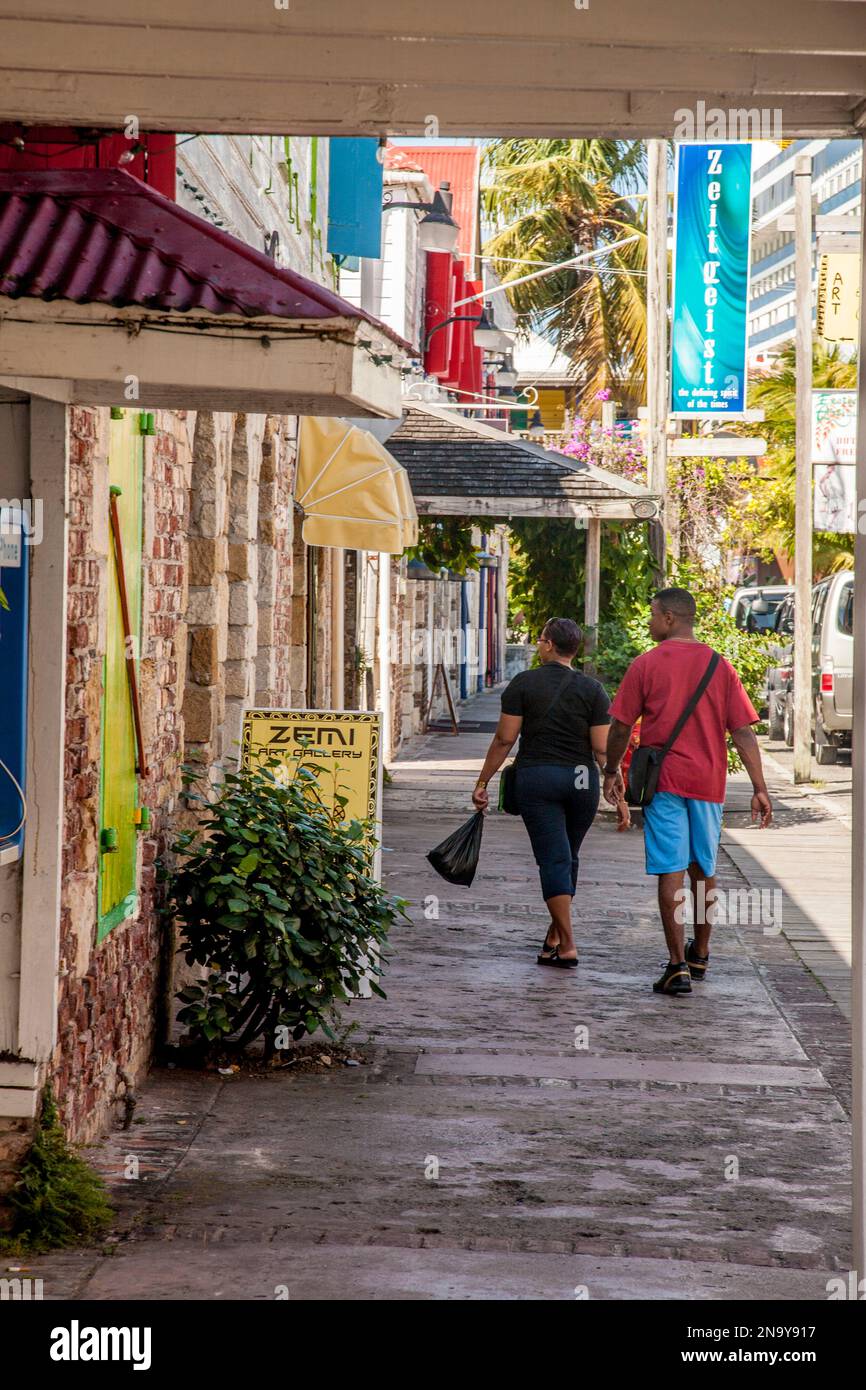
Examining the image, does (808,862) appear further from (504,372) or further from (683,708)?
(504,372)

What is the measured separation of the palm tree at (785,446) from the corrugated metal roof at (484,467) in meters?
12.2

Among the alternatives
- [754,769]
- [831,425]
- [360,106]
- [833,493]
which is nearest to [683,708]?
[754,769]

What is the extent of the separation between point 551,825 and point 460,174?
2245cm

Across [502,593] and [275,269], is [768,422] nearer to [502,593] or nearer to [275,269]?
[502,593]

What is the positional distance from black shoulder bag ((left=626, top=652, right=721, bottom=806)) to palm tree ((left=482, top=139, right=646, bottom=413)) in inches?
1157

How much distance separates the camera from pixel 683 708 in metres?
8.52

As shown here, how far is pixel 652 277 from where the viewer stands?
1703 centimetres

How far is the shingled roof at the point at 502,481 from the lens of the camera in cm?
1623

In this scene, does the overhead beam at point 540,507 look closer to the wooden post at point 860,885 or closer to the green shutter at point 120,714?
the green shutter at point 120,714

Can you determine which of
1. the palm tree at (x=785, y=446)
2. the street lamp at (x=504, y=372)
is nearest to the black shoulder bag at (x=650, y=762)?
the street lamp at (x=504, y=372)

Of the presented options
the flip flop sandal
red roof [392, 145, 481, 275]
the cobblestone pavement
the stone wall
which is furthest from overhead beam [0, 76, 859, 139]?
red roof [392, 145, 481, 275]

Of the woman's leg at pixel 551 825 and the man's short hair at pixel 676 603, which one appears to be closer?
the man's short hair at pixel 676 603

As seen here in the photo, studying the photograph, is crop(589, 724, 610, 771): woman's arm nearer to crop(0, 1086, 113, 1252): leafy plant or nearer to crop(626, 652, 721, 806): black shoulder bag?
crop(626, 652, 721, 806): black shoulder bag

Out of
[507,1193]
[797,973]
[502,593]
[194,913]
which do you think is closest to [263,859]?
[194,913]
